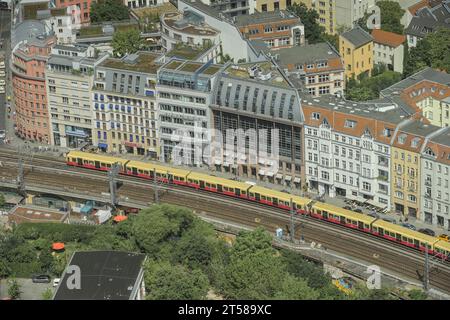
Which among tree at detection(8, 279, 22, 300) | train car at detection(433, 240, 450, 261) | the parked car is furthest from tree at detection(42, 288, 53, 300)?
train car at detection(433, 240, 450, 261)

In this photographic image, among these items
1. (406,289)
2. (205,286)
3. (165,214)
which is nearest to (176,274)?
(205,286)

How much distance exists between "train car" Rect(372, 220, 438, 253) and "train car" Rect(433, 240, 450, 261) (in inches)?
34.2

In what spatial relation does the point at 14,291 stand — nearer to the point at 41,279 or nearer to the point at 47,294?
the point at 47,294

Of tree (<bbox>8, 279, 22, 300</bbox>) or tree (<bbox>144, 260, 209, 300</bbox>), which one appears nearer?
tree (<bbox>144, 260, 209, 300</bbox>)

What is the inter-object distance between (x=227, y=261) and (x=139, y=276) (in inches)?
649

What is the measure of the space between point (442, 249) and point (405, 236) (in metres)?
6.91

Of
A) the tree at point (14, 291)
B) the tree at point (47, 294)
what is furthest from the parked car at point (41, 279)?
the tree at point (47, 294)

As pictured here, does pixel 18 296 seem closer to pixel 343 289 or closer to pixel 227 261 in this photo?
pixel 227 261

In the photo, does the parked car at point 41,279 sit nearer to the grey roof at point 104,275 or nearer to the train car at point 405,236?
the grey roof at point 104,275

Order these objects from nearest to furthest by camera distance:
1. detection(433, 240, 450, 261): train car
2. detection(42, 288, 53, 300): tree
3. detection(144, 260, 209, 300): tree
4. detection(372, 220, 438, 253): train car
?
detection(144, 260, 209, 300): tree < detection(42, 288, 53, 300): tree < detection(433, 240, 450, 261): train car < detection(372, 220, 438, 253): train car

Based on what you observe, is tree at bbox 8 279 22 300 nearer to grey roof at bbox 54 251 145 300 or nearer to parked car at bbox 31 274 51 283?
parked car at bbox 31 274 51 283

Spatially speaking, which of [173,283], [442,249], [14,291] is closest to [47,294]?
[14,291]

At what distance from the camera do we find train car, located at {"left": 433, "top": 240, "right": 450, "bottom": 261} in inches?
7505

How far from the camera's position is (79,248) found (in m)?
198
